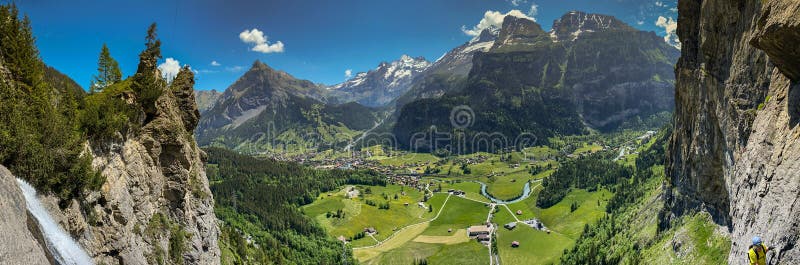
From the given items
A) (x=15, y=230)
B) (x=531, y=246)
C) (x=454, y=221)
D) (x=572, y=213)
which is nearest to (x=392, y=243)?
(x=454, y=221)

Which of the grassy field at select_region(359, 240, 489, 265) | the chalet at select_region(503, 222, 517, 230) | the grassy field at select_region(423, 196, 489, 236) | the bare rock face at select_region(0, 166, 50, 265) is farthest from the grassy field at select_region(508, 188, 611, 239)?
the bare rock face at select_region(0, 166, 50, 265)

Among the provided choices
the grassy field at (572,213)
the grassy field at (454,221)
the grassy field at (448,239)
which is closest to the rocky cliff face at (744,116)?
the grassy field at (572,213)

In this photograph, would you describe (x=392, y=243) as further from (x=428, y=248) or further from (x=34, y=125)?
(x=34, y=125)

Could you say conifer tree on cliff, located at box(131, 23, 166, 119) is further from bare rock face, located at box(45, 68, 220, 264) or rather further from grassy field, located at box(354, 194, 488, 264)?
grassy field, located at box(354, 194, 488, 264)

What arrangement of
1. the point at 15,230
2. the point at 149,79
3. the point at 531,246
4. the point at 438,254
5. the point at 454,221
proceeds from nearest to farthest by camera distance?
the point at 15,230, the point at 149,79, the point at 531,246, the point at 438,254, the point at 454,221

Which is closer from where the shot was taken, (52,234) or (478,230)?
(52,234)

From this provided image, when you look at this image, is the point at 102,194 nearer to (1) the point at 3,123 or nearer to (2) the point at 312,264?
(1) the point at 3,123
